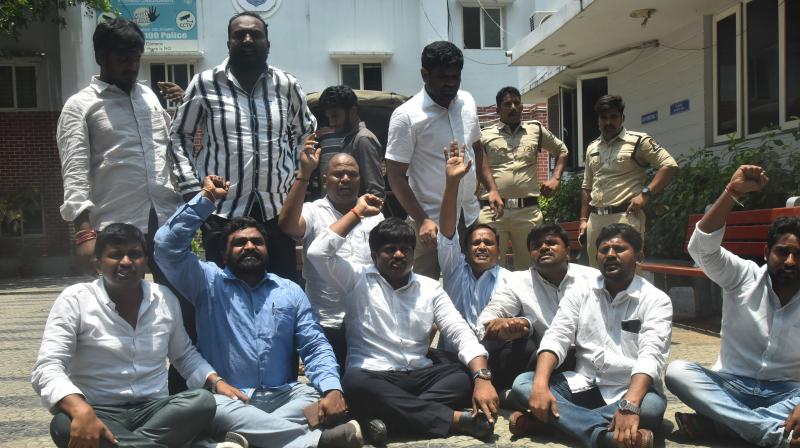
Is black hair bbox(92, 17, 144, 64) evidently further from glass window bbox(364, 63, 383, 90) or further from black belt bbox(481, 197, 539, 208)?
glass window bbox(364, 63, 383, 90)

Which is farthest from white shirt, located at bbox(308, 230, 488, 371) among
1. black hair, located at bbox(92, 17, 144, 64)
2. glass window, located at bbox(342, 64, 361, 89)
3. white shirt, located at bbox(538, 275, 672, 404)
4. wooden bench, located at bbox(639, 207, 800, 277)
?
glass window, located at bbox(342, 64, 361, 89)

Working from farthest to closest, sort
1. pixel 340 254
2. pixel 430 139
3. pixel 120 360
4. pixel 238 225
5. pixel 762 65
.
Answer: pixel 762 65 → pixel 430 139 → pixel 340 254 → pixel 238 225 → pixel 120 360

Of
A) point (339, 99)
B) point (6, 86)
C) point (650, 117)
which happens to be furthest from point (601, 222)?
point (6, 86)

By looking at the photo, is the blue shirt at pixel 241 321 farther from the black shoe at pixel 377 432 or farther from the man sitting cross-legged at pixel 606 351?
the man sitting cross-legged at pixel 606 351

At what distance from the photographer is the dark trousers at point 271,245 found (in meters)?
4.41

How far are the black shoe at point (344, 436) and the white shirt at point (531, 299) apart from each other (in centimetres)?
110

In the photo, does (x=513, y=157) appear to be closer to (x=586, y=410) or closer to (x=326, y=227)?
(x=326, y=227)

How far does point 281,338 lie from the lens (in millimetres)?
4020

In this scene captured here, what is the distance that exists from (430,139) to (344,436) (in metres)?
2.07

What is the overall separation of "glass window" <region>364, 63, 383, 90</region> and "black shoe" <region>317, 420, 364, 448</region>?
54.8 ft

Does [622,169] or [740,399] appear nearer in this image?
[740,399]

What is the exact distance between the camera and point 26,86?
17.5 metres

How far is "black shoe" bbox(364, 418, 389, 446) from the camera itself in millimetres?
3799

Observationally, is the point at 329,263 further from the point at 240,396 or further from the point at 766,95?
the point at 766,95
